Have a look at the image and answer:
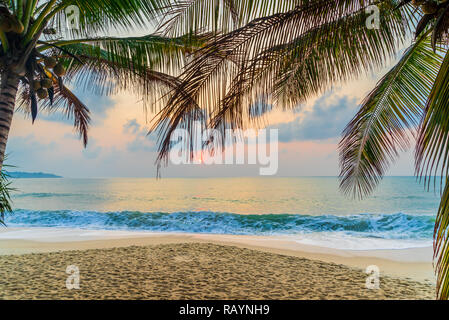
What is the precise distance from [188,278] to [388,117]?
3324 mm

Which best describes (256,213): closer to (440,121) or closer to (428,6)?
(428,6)

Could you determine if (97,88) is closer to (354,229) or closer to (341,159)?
(341,159)

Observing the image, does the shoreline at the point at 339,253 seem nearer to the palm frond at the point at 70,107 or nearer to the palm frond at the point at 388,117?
the palm frond at the point at 388,117

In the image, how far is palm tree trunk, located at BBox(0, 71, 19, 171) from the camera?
10.8 feet

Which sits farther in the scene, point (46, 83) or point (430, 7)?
point (46, 83)

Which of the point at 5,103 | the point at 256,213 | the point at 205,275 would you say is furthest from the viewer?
the point at 256,213

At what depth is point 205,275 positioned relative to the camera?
4516mm

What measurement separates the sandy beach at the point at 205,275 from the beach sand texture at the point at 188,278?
1 cm

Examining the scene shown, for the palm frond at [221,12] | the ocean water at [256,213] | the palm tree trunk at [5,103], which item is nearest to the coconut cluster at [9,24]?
the palm tree trunk at [5,103]

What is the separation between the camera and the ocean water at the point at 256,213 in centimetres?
1159

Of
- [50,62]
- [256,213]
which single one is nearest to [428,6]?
[50,62]

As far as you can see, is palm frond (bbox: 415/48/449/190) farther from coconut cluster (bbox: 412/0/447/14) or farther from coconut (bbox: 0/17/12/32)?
coconut (bbox: 0/17/12/32)

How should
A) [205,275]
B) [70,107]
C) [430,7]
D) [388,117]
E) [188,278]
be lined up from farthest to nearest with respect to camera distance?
1. [70,107]
2. [205,275]
3. [188,278]
4. [388,117]
5. [430,7]

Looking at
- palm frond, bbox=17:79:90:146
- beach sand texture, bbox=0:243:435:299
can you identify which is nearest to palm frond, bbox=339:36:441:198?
beach sand texture, bbox=0:243:435:299
